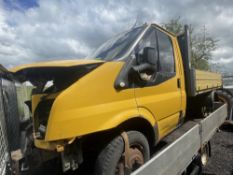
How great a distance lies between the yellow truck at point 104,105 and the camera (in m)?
2.52

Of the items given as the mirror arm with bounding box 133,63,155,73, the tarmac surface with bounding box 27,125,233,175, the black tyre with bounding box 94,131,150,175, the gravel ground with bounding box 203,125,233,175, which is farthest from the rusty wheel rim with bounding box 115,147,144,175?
the gravel ground with bounding box 203,125,233,175

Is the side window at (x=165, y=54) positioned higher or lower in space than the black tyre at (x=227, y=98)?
higher

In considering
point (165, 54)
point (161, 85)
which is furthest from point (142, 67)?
point (165, 54)

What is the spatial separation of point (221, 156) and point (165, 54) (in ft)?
10.4

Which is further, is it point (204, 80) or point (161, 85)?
point (204, 80)

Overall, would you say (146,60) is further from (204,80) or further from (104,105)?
(204,80)

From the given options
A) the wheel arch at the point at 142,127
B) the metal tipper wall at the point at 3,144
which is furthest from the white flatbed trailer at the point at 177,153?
the metal tipper wall at the point at 3,144

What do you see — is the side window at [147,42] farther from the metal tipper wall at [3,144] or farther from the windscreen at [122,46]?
the metal tipper wall at [3,144]

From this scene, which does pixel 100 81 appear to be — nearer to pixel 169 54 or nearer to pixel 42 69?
pixel 42 69

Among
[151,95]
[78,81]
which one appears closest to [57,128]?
[78,81]

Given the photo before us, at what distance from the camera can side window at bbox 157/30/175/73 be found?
402cm

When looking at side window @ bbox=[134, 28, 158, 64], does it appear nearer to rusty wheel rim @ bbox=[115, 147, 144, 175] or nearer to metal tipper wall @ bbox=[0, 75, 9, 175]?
rusty wheel rim @ bbox=[115, 147, 144, 175]

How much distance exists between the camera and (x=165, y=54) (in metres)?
4.18

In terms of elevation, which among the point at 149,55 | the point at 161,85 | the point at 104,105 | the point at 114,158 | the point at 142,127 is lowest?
the point at 114,158
